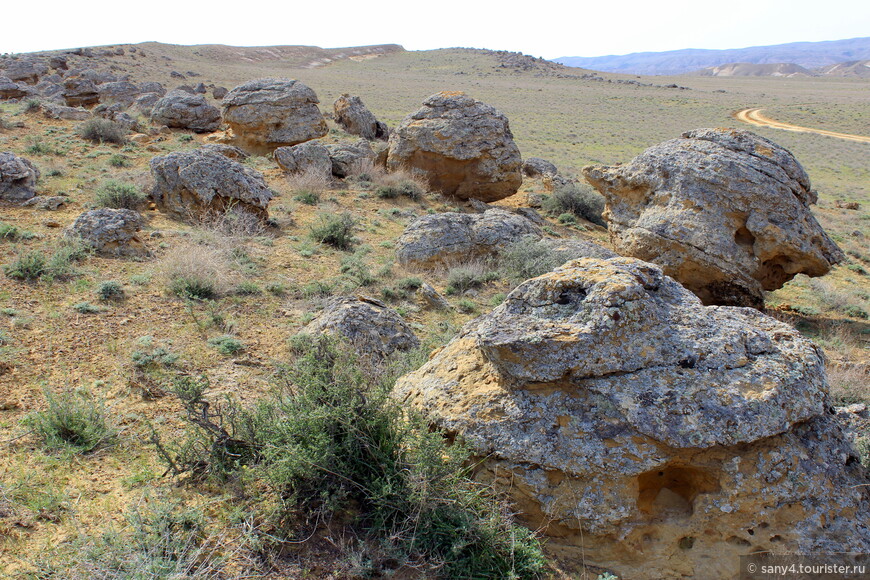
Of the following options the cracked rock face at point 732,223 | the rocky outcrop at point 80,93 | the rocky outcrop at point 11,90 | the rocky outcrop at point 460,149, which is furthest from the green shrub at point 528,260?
the rocky outcrop at point 11,90

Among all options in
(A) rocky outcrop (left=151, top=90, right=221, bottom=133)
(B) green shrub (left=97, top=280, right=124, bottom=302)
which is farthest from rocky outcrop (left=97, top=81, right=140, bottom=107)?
(B) green shrub (left=97, top=280, right=124, bottom=302)

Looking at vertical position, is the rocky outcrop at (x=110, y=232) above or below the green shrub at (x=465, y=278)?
above

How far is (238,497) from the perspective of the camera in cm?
333

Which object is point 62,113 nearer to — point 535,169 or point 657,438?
point 535,169

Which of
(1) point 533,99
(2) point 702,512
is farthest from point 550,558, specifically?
(1) point 533,99

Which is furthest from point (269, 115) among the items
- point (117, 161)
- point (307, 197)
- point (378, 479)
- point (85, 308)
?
point (378, 479)

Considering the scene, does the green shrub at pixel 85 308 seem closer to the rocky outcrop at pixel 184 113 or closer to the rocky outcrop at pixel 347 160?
the rocky outcrop at pixel 347 160

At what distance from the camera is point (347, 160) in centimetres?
1364

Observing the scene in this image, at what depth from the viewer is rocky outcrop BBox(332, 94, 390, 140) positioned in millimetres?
18547

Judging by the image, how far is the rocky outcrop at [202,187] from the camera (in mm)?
9195

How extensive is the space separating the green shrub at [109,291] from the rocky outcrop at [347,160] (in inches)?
307

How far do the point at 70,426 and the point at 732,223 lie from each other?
813cm

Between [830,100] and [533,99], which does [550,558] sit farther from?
[830,100]

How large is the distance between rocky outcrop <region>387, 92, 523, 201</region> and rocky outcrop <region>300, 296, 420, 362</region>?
7.47m
